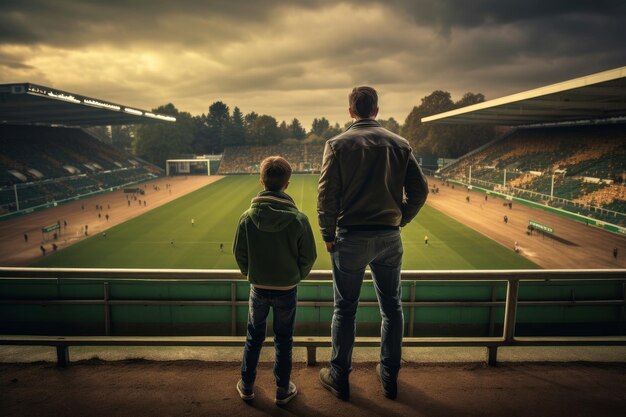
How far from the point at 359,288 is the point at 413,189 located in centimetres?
92

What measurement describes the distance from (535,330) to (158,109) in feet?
352

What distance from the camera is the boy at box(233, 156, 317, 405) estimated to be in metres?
2.91

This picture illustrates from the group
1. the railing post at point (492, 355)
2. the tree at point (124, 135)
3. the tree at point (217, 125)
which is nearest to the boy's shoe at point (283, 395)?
A: the railing post at point (492, 355)

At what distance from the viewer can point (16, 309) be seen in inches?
225

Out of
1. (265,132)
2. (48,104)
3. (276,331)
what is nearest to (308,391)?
(276,331)

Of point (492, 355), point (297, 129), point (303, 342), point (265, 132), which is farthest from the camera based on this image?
point (297, 129)

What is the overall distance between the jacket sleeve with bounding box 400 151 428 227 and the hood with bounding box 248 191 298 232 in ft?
3.07

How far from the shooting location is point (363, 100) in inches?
121

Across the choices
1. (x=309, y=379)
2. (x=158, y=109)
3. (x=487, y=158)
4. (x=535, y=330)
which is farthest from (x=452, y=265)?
(x=158, y=109)

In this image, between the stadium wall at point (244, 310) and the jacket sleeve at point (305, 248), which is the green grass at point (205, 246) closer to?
the stadium wall at point (244, 310)

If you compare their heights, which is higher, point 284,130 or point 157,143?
point 284,130

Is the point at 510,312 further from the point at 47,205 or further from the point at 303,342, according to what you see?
the point at 47,205

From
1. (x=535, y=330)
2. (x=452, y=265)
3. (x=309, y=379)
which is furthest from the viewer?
(x=452, y=265)

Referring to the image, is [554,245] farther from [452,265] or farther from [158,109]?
[158,109]
